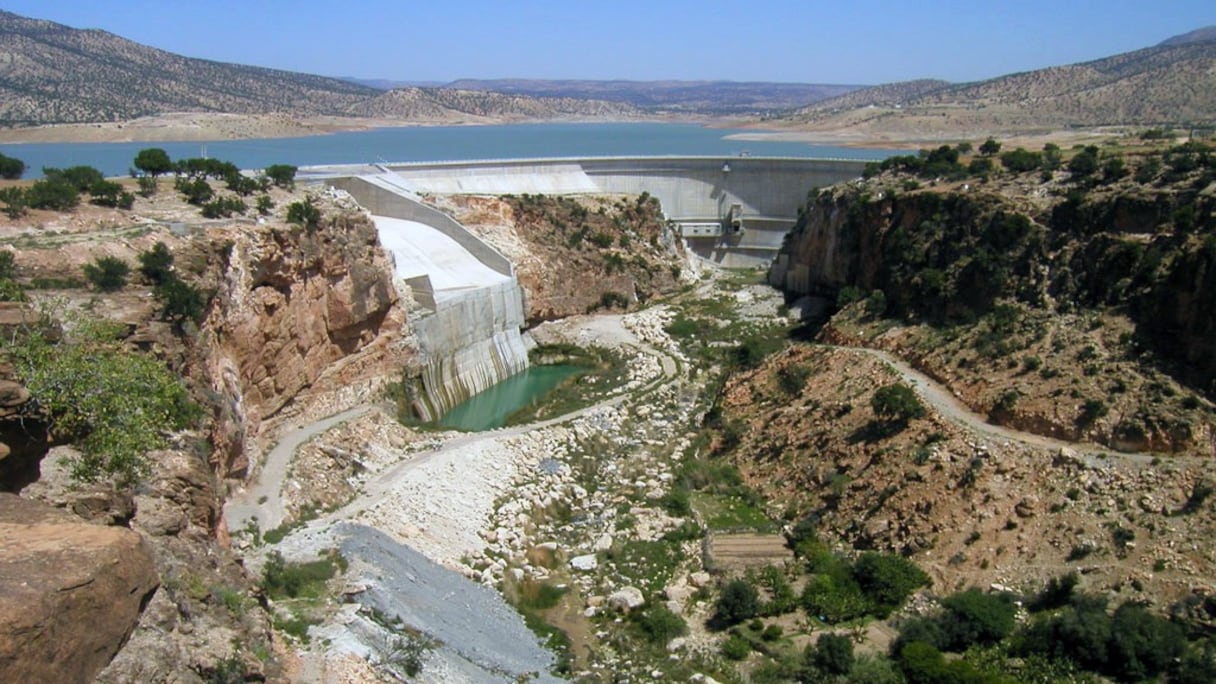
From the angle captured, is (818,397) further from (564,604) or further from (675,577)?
(564,604)

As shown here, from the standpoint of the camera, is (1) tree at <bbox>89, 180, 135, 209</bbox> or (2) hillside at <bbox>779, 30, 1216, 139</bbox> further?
(2) hillside at <bbox>779, 30, 1216, 139</bbox>

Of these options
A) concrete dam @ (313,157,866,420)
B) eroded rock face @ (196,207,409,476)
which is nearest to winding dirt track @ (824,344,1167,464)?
concrete dam @ (313,157,866,420)

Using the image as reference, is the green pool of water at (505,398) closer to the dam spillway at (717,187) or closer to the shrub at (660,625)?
the shrub at (660,625)

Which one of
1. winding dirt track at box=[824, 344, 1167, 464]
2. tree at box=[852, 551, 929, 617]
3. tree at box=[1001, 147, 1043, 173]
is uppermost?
tree at box=[1001, 147, 1043, 173]

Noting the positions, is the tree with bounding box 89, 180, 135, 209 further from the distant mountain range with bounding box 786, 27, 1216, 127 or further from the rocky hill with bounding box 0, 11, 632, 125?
the distant mountain range with bounding box 786, 27, 1216, 127

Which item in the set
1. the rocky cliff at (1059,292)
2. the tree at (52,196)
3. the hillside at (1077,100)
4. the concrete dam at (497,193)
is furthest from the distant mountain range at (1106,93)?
the tree at (52,196)

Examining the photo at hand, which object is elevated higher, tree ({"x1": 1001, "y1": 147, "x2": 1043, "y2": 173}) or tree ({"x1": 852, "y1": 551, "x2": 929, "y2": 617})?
tree ({"x1": 1001, "y1": 147, "x2": 1043, "y2": 173})

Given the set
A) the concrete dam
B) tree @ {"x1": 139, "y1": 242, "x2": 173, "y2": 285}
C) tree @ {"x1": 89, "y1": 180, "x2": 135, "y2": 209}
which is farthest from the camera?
the concrete dam
